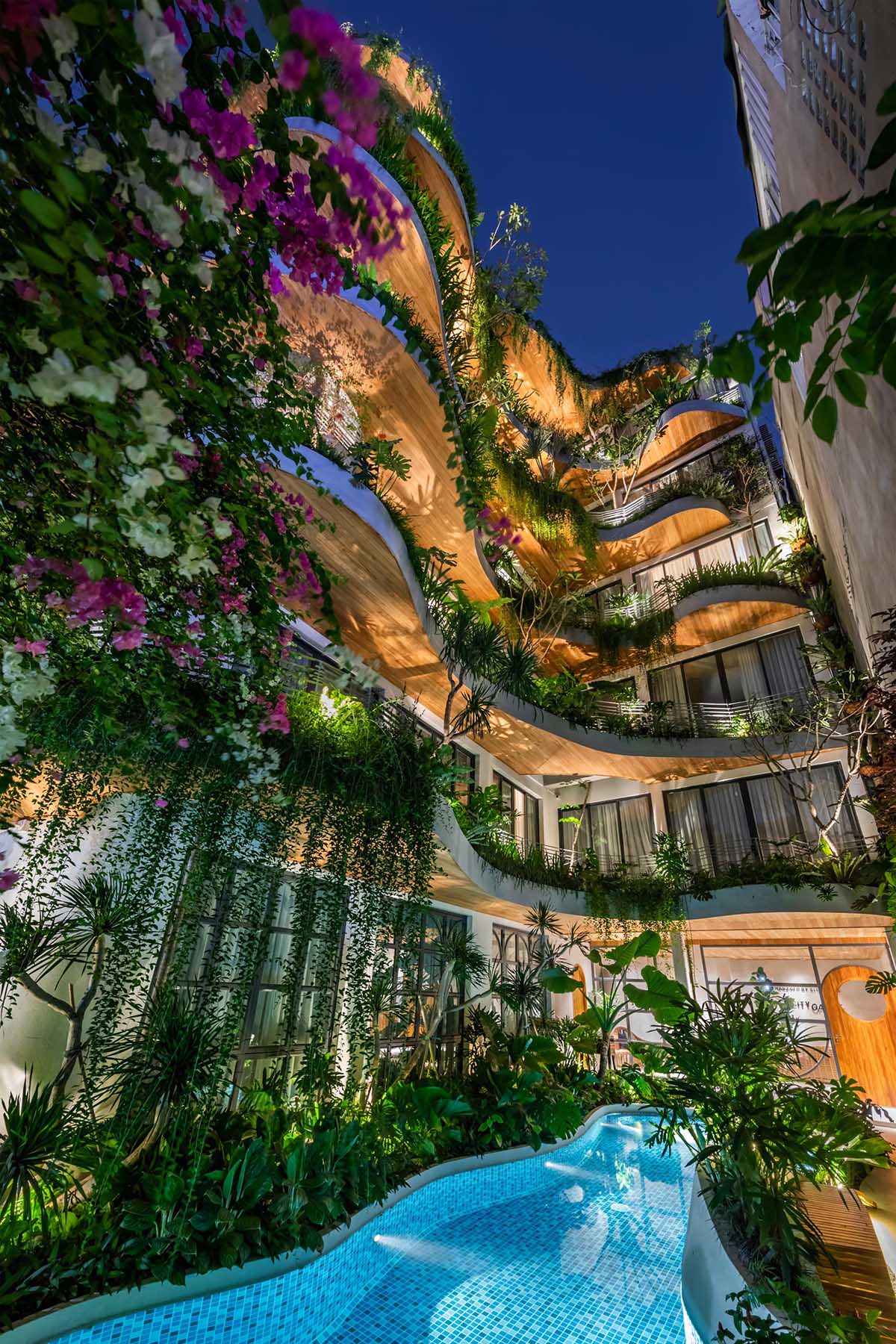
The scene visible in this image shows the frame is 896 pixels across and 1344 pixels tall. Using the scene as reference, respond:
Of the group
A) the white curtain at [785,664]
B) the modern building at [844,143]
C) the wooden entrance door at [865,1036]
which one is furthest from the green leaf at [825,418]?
the white curtain at [785,664]

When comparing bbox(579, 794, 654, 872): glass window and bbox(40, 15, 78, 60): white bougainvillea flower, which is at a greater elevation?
bbox(579, 794, 654, 872): glass window

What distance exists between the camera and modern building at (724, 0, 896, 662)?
A: 5.84 ft

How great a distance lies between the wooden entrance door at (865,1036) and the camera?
33.3 ft

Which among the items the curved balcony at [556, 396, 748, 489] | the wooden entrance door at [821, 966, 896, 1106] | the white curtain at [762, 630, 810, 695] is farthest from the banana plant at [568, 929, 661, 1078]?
the curved balcony at [556, 396, 748, 489]

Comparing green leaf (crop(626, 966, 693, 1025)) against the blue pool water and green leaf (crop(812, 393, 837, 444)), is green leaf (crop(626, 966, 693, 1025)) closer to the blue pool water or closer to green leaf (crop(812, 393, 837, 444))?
the blue pool water

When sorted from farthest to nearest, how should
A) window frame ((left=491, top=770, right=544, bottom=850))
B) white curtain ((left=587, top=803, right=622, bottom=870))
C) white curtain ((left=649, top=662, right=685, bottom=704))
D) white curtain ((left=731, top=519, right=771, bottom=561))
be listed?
white curtain ((left=649, top=662, right=685, bottom=704)) < white curtain ((left=731, top=519, right=771, bottom=561)) < white curtain ((left=587, top=803, right=622, bottom=870)) < window frame ((left=491, top=770, right=544, bottom=850))

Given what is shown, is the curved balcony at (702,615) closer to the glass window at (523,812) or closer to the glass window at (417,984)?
the glass window at (523,812)

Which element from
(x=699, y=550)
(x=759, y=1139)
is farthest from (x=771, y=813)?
(x=759, y=1139)

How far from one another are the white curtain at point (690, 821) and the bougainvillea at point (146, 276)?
12.6 m

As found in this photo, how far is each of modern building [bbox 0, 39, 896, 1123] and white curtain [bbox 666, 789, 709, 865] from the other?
2.2 inches

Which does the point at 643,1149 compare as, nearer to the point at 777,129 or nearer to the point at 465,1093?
the point at 465,1093

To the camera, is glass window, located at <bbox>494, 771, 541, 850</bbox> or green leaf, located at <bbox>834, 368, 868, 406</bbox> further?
glass window, located at <bbox>494, 771, 541, 850</bbox>

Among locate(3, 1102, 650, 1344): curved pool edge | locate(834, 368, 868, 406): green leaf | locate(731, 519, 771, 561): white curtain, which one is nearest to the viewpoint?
locate(834, 368, 868, 406): green leaf

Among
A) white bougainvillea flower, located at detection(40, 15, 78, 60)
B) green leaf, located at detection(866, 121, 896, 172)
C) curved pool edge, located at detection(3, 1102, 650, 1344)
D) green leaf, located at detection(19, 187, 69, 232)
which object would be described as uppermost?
Result: white bougainvillea flower, located at detection(40, 15, 78, 60)
